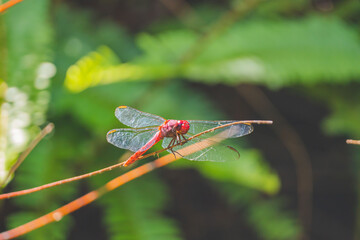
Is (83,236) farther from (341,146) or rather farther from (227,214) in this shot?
(341,146)

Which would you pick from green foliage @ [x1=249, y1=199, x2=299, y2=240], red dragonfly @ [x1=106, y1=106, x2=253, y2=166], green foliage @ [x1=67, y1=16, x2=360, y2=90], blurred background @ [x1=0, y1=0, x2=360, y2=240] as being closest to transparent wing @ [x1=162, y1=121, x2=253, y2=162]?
red dragonfly @ [x1=106, y1=106, x2=253, y2=166]

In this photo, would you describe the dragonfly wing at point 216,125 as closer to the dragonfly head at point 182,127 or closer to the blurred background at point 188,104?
the dragonfly head at point 182,127

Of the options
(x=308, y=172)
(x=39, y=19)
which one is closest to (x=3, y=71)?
(x=39, y=19)

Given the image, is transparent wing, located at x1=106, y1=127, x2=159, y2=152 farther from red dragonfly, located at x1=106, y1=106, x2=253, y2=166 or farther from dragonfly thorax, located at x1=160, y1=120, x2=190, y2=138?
dragonfly thorax, located at x1=160, y1=120, x2=190, y2=138

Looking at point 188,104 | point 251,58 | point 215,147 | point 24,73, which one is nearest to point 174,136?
point 215,147

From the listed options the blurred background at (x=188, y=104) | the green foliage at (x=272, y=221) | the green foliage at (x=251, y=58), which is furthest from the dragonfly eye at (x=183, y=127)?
the green foliage at (x=272, y=221)

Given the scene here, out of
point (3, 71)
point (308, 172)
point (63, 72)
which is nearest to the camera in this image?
point (3, 71)
